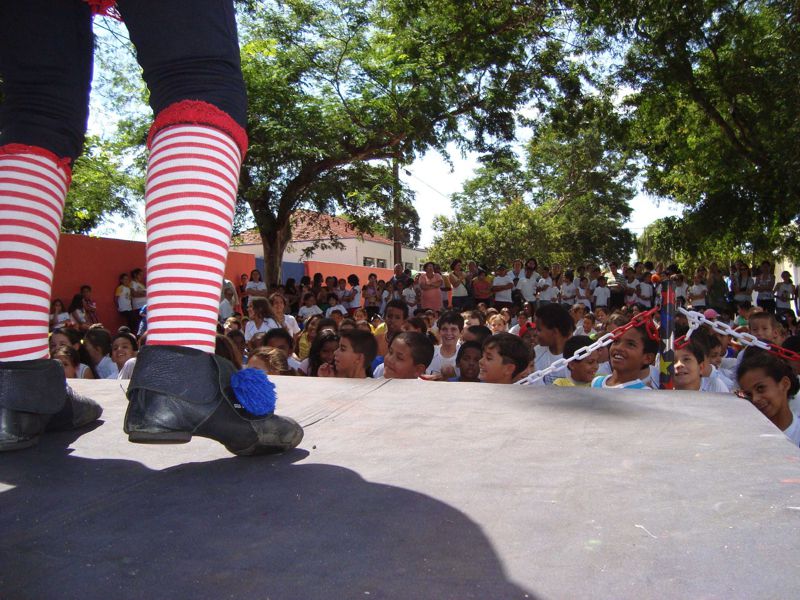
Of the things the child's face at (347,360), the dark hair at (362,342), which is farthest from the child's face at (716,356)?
the child's face at (347,360)

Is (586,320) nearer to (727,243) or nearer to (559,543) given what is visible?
(559,543)

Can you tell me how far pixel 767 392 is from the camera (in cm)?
325

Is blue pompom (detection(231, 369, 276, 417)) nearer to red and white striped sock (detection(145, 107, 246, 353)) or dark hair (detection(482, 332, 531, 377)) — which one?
red and white striped sock (detection(145, 107, 246, 353))

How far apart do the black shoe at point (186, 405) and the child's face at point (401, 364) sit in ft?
11.7

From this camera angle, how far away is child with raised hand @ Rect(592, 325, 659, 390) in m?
4.16

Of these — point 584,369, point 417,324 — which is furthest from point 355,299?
point 584,369

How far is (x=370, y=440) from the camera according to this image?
1.63m

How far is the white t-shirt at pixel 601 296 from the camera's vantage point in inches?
518

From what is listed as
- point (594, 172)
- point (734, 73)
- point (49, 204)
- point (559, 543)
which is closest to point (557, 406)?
point (559, 543)

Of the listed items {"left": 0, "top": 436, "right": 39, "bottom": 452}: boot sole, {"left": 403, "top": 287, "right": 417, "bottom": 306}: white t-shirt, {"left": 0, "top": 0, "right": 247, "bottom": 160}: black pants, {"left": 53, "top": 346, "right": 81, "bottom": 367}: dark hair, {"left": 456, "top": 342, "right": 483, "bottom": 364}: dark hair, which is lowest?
{"left": 53, "top": 346, "right": 81, "bottom": 367}: dark hair

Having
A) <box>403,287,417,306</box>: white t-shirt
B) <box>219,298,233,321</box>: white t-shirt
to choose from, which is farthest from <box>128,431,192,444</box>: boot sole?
<box>403,287,417,306</box>: white t-shirt

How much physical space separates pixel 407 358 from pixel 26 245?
144 inches

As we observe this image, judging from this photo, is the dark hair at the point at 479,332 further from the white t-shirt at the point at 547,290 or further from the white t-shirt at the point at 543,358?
the white t-shirt at the point at 547,290

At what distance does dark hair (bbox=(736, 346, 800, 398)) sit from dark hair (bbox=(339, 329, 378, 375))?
2.60 m
